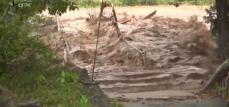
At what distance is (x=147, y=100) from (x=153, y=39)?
6013mm

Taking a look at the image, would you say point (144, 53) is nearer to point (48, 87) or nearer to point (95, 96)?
point (95, 96)

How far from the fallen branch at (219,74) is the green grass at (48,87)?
415cm

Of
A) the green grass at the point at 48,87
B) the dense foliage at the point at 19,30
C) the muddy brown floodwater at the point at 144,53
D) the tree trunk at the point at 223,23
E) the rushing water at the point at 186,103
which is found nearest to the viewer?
the dense foliage at the point at 19,30

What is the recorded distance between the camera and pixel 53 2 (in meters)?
10.9

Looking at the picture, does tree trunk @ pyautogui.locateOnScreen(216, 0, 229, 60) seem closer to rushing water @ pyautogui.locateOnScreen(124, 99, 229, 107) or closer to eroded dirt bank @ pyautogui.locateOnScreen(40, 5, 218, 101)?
eroded dirt bank @ pyautogui.locateOnScreen(40, 5, 218, 101)

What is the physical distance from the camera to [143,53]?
1898cm

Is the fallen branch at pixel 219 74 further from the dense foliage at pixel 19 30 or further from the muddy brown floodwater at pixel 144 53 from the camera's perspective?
the dense foliage at pixel 19 30

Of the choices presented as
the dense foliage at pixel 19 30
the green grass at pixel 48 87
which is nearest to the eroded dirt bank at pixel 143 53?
the green grass at pixel 48 87

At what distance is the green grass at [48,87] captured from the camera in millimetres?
11219

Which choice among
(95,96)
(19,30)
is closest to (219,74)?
(95,96)

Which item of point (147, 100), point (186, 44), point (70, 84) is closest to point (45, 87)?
point (70, 84)

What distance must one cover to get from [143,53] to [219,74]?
12.3ft

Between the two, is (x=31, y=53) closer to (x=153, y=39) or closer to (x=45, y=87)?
(x=45, y=87)

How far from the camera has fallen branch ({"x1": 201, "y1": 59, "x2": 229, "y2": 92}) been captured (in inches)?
608
